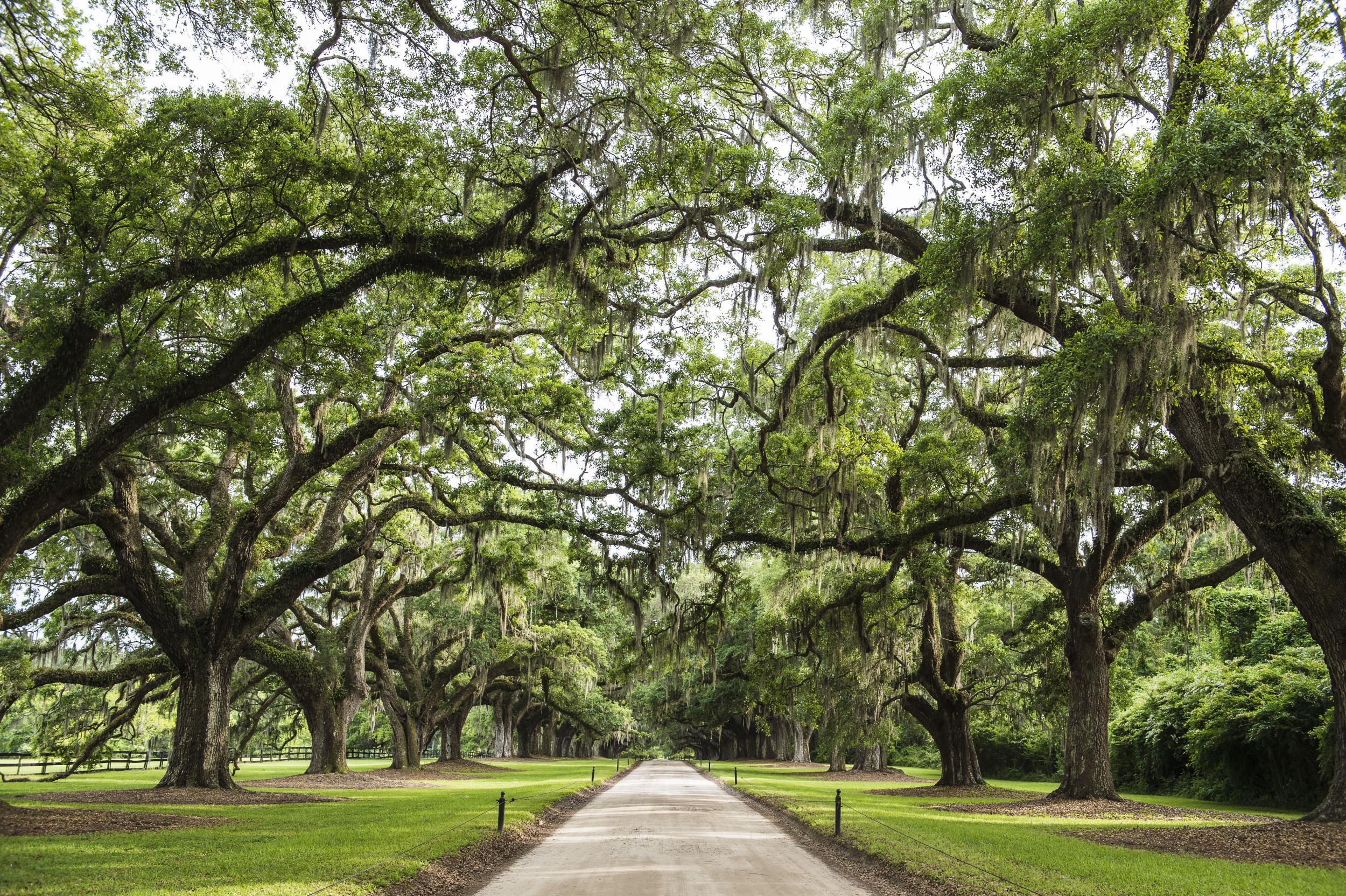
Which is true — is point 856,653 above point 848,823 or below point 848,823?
above

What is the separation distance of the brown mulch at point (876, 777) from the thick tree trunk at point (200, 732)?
69.9 ft

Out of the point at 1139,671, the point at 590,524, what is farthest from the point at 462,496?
the point at 1139,671

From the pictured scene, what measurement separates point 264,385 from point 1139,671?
3507cm

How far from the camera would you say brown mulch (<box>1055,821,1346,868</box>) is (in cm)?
886

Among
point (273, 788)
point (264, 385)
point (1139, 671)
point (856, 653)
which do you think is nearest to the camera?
point (264, 385)

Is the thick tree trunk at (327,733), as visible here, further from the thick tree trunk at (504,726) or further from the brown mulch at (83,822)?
the thick tree trunk at (504,726)

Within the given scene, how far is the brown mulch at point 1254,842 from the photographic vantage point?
8.86 meters

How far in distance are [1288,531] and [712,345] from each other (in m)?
10.9

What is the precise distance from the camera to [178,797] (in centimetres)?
1405

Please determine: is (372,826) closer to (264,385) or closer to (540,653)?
(264,385)

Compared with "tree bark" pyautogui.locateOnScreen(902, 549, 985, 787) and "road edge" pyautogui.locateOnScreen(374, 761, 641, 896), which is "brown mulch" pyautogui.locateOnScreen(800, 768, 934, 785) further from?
"road edge" pyautogui.locateOnScreen(374, 761, 641, 896)

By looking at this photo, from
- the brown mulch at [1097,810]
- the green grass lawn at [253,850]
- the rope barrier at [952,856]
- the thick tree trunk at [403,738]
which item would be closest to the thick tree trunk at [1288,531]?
the brown mulch at [1097,810]

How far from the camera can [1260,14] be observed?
10648 millimetres

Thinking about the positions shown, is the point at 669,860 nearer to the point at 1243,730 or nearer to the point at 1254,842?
the point at 1254,842
